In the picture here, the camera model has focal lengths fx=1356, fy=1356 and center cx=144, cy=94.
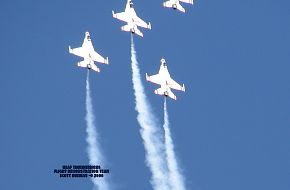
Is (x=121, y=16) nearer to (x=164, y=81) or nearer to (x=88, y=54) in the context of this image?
(x=88, y=54)

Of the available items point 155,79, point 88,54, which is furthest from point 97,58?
point 155,79

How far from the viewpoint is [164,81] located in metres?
144

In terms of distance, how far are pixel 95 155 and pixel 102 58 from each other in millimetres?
14323

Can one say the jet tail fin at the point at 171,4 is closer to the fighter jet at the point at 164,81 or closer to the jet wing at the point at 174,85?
the fighter jet at the point at 164,81

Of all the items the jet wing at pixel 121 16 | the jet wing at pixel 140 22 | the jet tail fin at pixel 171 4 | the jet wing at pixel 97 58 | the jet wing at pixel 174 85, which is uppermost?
the jet tail fin at pixel 171 4

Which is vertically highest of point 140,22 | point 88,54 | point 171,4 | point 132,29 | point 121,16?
point 171,4

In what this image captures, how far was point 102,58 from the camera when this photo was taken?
14788 centimetres

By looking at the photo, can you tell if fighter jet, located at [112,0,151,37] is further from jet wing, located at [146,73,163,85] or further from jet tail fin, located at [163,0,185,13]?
jet wing, located at [146,73,163,85]

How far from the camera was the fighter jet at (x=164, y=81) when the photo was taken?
14200 centimetres

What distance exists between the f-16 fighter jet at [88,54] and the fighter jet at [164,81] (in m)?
6.11

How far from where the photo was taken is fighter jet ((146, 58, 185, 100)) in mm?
142000

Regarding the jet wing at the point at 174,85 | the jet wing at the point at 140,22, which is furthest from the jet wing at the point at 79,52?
the jet wing at the point at 174,85

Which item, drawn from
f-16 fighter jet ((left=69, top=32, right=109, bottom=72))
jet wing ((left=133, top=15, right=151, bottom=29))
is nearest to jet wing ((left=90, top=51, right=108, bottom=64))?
f-16 fighter jet ((left=69, top=32, right=109, bottom=72))

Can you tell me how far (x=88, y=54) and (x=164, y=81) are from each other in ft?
29.8
